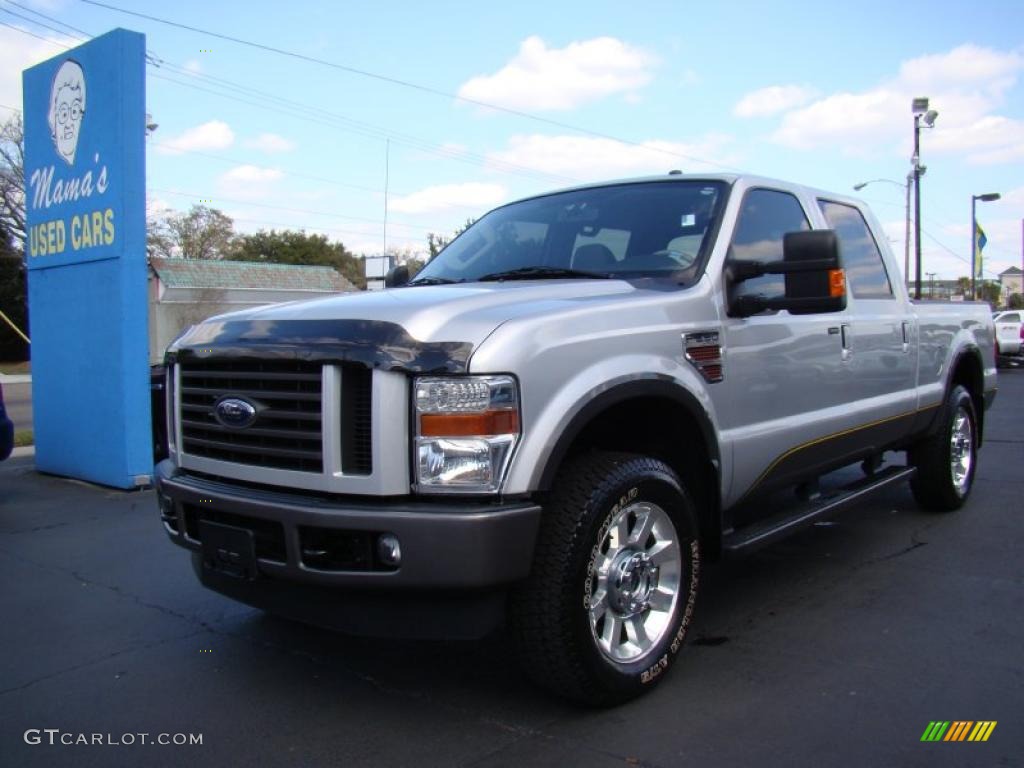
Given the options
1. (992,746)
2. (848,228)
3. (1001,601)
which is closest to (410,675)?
(992,746)

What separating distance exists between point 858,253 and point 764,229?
121 cm

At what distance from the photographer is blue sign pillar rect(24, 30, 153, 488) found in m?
7.41

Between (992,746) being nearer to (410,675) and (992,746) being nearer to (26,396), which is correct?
(410,675)

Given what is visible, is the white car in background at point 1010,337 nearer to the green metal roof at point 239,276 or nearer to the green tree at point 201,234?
the green metal roof at point 239,276

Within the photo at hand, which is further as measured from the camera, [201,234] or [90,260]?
[201,234]

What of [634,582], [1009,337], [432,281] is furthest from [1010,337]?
[634,582]

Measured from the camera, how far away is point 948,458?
19.9 ft

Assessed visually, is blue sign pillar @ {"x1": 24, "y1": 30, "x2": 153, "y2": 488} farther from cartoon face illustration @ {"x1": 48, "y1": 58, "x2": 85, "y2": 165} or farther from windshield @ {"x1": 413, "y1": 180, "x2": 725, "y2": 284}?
windshield @ {"x1": 413, "y1": 180, "x2": 725, "y2": 284}

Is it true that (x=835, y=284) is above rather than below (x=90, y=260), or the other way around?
below

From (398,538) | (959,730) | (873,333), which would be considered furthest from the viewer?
(873,333)

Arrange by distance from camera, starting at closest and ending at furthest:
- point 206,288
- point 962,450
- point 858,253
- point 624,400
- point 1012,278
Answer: point 624,400 < point 858,253 < point 962,450 < point 206,288 < point 1012,278

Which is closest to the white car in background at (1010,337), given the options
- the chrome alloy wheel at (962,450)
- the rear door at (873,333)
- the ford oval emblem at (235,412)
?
the chrome alloy wheel at (962,450)

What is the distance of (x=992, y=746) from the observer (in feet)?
9.44
